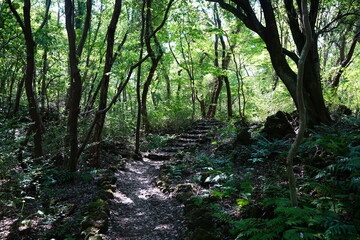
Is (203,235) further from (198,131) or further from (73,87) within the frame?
(198,131)

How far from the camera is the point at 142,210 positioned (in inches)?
206

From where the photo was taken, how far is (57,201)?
5219 mm

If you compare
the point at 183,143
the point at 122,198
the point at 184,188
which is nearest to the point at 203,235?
the point at 184,188

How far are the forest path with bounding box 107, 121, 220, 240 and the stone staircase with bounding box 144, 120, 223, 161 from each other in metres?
1.27

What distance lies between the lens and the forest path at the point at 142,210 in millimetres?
4094

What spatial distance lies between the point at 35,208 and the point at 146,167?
4.54 meters

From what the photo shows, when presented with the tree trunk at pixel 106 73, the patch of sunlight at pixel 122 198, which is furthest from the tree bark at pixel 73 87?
the patch of sunlight at pixel 122 198

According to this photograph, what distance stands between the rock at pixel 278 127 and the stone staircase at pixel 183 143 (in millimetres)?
3684

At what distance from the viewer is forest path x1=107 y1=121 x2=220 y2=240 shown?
4.09 meters

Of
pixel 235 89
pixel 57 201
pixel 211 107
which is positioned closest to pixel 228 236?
pixel 57 201

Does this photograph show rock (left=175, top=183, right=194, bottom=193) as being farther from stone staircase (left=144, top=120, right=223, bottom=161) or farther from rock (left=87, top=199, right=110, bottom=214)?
stone staircase (left=144, top=120, right=223, bottom=161)

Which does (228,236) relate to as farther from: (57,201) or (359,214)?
(57,201)

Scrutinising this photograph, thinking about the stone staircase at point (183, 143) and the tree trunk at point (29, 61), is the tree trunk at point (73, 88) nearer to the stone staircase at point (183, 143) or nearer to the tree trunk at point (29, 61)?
the tree trunk at point (29, 61)

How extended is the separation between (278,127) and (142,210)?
14.8ft
